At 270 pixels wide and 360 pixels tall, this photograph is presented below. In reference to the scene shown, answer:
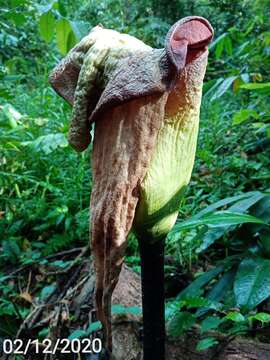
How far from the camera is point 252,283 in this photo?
0.75 metres

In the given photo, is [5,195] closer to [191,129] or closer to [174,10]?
[191,129]

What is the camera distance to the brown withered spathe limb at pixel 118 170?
49cm

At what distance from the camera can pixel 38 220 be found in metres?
1.56

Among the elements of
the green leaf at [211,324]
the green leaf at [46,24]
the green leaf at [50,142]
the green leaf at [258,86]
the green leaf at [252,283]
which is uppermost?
the green leaf at [46,24]

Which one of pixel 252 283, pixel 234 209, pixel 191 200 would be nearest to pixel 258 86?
pixel 234 209

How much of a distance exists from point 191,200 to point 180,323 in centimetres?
79

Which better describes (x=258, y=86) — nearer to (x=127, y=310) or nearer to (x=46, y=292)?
(x=127, y=310)

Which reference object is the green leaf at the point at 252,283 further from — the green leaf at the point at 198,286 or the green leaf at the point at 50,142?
the green leaf at the point at 50,142

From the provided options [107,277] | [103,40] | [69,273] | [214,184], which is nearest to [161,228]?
[107,277]

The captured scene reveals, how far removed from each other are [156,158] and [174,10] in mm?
3889

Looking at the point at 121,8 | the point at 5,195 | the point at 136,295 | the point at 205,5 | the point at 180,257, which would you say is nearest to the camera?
the point at 136,295

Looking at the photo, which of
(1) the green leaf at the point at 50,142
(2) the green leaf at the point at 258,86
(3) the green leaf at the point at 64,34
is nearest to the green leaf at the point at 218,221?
(2) the green leaf at the point at 258,86

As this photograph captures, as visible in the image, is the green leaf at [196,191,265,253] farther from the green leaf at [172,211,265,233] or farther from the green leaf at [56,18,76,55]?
the green leaf at [56,18,76,55]

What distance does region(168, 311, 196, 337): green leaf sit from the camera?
80cm
